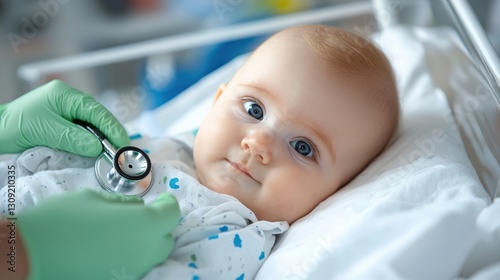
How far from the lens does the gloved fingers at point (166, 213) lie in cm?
96

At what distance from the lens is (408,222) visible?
3.33 feet

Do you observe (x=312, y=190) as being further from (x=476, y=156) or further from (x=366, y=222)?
(x=476, y=156)

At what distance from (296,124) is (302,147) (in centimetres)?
5

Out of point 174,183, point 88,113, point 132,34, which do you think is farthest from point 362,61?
point 132,34

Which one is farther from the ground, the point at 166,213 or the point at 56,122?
the point at 56,122

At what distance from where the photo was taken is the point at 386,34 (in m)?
1.74

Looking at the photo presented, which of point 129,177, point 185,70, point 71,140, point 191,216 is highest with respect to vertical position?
point 185,70

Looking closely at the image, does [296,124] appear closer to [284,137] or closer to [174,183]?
[284,137]

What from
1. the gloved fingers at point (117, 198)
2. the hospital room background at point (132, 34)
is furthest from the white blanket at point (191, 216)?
the hospital room background at point (132, 34)

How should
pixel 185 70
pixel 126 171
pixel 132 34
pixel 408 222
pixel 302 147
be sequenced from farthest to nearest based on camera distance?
pixel 132 34
pixel 185 70
pixel 302 147
pixel 126 171
pixel 408 222

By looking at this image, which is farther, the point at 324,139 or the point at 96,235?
the point at 324,139

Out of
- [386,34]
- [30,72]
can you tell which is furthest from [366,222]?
[30,72]

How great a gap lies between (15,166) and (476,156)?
3.03 ft

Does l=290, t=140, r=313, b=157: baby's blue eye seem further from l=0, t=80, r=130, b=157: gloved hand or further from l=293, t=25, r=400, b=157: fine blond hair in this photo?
l=0, t=80, r=130, b=157: gloved hand
